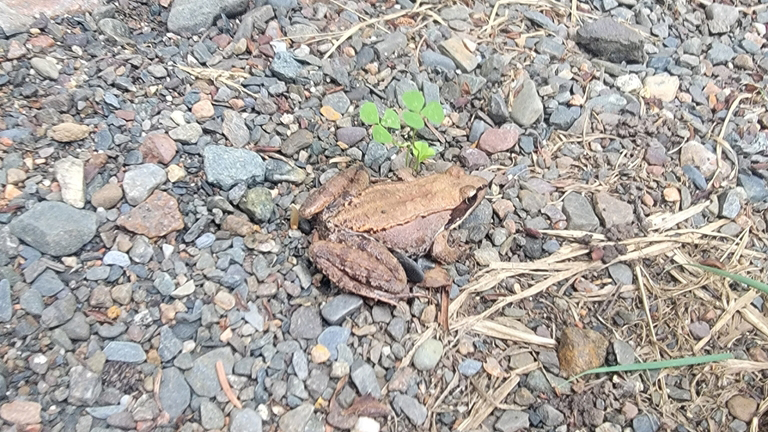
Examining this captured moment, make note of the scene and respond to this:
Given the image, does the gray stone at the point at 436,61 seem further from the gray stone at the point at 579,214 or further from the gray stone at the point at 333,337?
the gray stone at the point at 333,337

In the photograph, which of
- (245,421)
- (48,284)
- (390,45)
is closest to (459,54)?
(390,45)

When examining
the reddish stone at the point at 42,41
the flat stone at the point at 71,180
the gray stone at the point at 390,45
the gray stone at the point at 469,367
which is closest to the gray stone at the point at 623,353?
the gray stone at the point at 469,367

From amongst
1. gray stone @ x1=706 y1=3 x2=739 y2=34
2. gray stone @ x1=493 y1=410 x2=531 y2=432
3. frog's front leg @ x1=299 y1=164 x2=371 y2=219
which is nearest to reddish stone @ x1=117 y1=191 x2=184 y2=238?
frog's front leg @ x1=299 y1=164 x2=371 y2=219

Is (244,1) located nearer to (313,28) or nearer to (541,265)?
(313,28)

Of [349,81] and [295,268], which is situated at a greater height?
[349,81]

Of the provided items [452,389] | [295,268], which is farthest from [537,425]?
[295,268]

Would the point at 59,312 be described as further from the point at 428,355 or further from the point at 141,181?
the point at 428,355

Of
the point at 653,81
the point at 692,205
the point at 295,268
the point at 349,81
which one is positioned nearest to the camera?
the point at 295,268

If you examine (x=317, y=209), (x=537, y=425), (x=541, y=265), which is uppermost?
(x=317, y=209)
